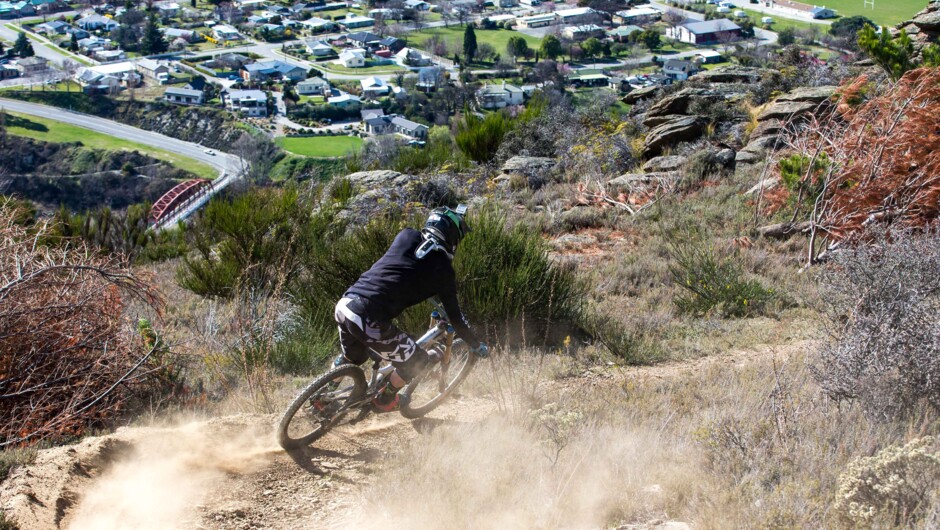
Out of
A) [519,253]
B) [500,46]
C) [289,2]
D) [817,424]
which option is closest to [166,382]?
[519,253]

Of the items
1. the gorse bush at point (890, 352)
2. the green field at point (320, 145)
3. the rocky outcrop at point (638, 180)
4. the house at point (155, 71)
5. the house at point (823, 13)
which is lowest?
the green field at point (320, 145)

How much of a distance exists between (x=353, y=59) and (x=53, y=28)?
141 ft

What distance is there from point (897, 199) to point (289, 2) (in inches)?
4502

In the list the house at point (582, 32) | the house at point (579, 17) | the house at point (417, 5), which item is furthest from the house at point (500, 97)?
the house at point (417, 5)

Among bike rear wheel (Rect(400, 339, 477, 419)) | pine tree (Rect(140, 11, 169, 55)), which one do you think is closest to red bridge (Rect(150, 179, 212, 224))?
bike rear wheel (Rect(400, 339, 477, 419))

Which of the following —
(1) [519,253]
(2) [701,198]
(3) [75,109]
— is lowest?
(3) [75,109]

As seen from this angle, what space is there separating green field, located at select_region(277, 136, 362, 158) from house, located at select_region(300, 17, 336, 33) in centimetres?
4197

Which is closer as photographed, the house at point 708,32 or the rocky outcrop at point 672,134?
the rocky outcrop at point 672,134

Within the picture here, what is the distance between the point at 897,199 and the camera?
1011 cm

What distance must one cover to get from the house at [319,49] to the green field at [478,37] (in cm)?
1001

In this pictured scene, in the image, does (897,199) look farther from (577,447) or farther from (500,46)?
(500,46)

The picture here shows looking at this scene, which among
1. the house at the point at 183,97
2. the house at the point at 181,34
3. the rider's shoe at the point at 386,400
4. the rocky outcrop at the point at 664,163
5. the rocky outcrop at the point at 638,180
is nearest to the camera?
the rider's shoe at the point at 386,400

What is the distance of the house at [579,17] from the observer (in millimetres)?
93625

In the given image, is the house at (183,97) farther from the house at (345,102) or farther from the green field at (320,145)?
the green field at (320,145)
